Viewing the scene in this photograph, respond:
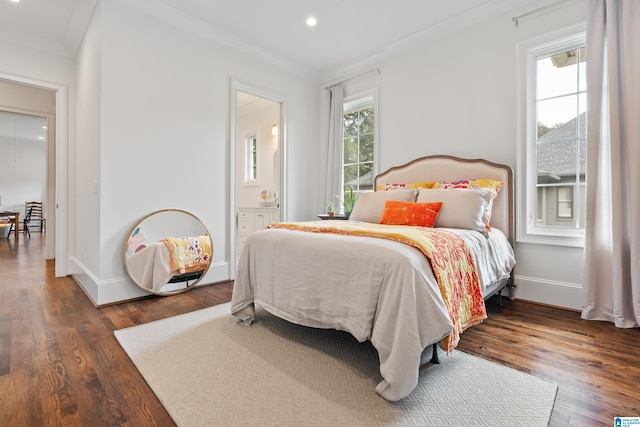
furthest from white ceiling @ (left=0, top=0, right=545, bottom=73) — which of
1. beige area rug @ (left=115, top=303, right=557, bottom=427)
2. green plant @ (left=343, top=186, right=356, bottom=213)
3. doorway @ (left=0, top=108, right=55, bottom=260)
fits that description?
doorway @ (left=0, top=108, right=55, bottom=260)

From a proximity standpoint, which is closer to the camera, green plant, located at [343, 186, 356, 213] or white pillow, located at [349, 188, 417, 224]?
white pillow, located at [349, 188, 417, 224]

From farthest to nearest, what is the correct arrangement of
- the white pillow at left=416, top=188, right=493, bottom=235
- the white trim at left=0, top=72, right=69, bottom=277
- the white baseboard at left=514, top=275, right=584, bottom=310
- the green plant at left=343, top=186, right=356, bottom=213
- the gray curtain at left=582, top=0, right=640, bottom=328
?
the green plant at left=343, top=186, right=356, bottom=213 < the white trim at left=0, top=72, right=69, bottom=277 < the white baseboard at left=514, top=275, right=584, bottom=310 < the white pillow at left=416, top=188, right=493, bottom=235 < the gray curtain at left=582, top=0, right=640, bottom=328

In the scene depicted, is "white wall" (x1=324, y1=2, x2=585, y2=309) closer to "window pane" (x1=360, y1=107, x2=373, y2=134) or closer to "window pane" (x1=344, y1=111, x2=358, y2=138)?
"window pane" (x1=360, y1=107, x2=373, y2=134)

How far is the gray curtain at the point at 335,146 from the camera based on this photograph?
4449mm

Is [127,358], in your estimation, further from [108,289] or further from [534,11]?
[534,11]

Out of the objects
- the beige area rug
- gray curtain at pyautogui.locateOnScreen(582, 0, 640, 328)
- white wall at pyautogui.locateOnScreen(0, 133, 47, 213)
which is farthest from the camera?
white wall at pyautogui.locateOnScreen(0, 133, 47, 213)

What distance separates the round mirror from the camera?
9.68 ft

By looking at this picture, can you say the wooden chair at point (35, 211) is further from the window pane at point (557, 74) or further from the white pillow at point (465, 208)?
the window pane at point (557, 74)

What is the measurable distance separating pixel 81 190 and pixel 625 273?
4.99 meters

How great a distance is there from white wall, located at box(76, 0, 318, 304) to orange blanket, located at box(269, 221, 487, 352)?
1865mm

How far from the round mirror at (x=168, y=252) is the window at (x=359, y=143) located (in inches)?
82.0

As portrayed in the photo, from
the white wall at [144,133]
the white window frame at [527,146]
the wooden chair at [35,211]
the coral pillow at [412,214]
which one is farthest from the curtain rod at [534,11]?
the wooden chair at [35,211]

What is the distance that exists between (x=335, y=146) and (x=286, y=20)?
1653 mm

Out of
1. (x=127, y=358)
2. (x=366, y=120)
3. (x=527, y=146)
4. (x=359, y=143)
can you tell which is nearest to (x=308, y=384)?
(x=127, y=358)
